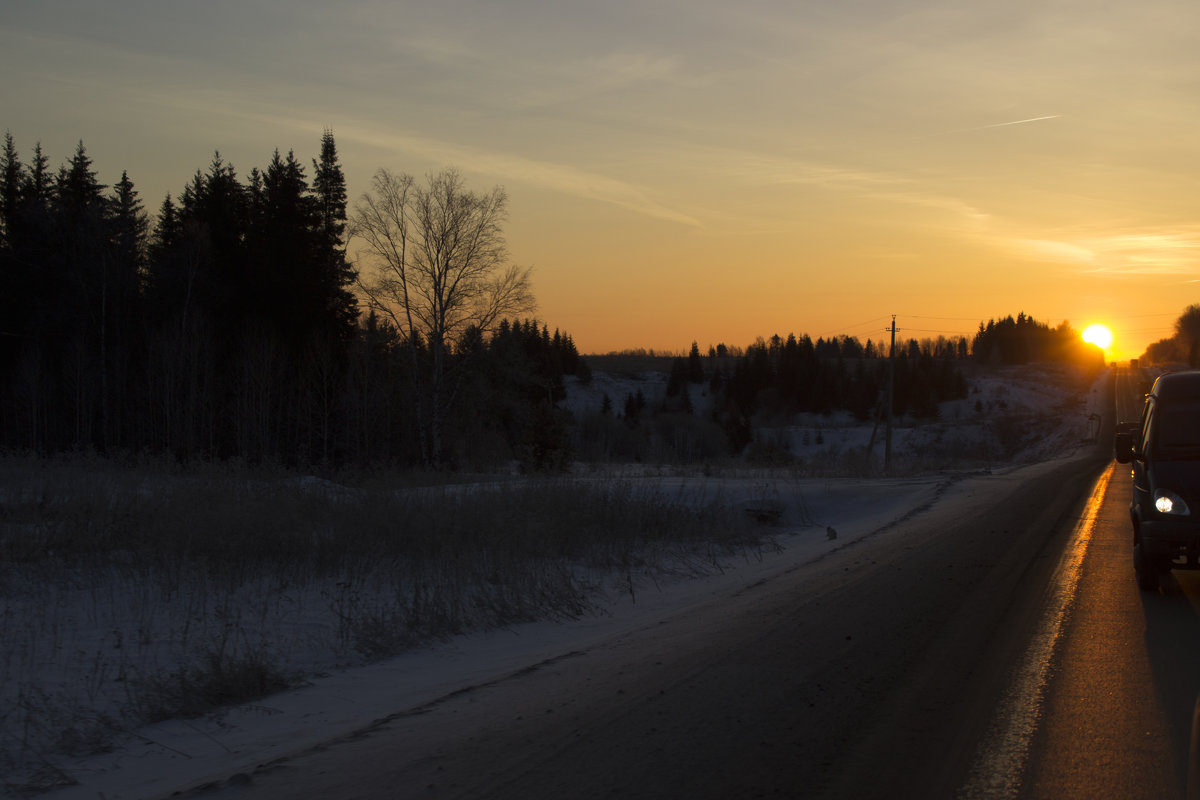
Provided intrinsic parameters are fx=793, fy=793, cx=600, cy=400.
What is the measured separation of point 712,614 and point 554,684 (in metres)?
2.93

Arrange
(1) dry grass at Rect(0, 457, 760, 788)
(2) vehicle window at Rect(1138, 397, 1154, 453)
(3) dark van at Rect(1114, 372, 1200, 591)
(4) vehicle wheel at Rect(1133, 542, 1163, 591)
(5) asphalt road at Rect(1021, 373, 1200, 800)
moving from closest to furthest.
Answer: (5) asphalt road at Rect(1021, 373, 1200, 800), (1) dry grass at Rect(0, 457, 760, 788), (3) dark van at Rect(1114, 372, 1200, 591), (4) vehicle wheel at Rect(1133, 542, 1163, 591), (2) vehicle window at Rect(1138, 397, 1154, 453)

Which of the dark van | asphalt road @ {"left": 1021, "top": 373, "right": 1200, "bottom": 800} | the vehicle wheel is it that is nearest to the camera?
asphalt road @ {"left": 1021, "top": 373, "right": 1200, "bottom": 800}

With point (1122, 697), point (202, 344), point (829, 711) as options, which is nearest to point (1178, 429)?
point (1122, 697)

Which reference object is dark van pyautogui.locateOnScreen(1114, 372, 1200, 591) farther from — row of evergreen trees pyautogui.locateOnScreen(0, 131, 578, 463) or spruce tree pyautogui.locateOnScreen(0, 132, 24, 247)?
spruce tree pyautogui.locateOnScreen(0, 132, 24, 247)

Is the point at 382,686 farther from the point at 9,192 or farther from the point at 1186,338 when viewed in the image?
the point at 1186,338

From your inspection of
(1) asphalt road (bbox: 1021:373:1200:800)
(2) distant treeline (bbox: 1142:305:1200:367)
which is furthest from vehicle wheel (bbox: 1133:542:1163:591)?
(2) distant treeline (bbox: 1142:305:1200:367)

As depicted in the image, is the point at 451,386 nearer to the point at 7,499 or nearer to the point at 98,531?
the point at 7,499

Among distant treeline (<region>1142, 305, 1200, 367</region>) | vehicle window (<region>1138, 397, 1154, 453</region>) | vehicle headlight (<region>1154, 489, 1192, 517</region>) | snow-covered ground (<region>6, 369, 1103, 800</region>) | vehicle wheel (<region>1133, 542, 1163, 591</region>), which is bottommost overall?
snow-covered ground (<region>6, 369, 1103, 800</region>)

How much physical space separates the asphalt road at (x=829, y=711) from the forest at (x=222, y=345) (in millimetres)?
32413

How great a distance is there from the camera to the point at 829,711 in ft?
17.8

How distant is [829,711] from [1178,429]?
22.7ft

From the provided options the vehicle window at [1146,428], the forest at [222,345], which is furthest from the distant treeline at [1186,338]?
the vehicle window at [1146,428]

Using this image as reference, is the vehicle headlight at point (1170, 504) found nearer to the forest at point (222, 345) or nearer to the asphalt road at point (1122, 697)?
the asphalt road at point (1122, 697)

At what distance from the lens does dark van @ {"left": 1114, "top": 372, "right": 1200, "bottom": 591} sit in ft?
28.2
